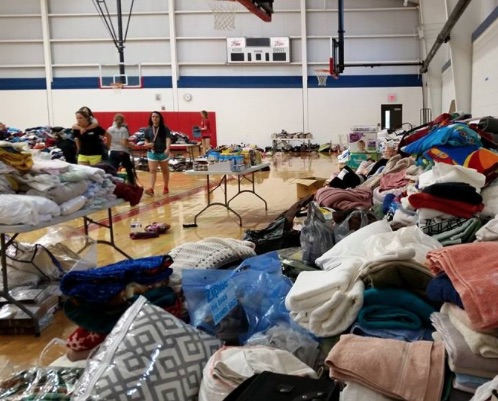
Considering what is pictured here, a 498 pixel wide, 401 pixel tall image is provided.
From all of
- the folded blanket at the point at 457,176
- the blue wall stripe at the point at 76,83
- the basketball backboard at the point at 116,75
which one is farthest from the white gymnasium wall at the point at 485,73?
the blue wall stripe at the point at 76,83

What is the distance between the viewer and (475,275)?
155 cm

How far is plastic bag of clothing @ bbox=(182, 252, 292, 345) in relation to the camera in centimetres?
225

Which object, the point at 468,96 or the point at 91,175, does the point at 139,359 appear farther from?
the point at 468,96

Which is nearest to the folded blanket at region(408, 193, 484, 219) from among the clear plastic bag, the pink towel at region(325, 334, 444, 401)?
the pink towel at region(325, 334, 444, 401)

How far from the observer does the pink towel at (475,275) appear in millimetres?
1409

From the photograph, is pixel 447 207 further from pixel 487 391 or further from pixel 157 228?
pixel 157 228

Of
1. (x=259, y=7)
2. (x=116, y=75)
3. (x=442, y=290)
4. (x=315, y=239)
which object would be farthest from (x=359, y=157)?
(x=116, y=75)

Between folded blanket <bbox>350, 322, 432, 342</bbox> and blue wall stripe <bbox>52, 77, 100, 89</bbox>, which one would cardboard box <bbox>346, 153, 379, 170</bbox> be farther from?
blue wall stripe <bbox>52, 77, 100, 89</bbox>

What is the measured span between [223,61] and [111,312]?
1657cm

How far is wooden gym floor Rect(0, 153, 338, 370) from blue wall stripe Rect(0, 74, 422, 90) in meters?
7.61

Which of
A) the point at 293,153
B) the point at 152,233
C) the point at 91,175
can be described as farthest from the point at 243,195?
the point at 293,153

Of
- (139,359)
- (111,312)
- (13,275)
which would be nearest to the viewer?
(139,359)

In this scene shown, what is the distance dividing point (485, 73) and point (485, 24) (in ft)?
2.58

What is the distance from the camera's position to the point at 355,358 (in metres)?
1.53
